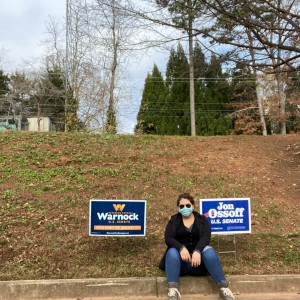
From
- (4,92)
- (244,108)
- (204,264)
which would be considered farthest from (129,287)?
(4,92)

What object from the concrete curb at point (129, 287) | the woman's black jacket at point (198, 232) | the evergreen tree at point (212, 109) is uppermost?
the evergreen tree at point (212, 109)

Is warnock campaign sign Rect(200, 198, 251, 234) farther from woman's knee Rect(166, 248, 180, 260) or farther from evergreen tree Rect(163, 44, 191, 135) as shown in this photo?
evergreen tree Rect(163, 44, 191, 135)

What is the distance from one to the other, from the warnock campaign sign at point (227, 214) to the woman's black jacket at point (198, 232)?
18.8 inches

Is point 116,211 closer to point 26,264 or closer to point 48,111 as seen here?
point 26,264

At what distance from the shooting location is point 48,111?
3716 centimetres

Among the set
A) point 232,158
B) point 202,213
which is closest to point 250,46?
point 232,158

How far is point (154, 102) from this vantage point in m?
27.8

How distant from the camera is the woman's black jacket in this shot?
464 cm

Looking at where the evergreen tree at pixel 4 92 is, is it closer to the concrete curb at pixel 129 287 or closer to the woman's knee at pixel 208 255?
the concrete curb at pixel 129 287

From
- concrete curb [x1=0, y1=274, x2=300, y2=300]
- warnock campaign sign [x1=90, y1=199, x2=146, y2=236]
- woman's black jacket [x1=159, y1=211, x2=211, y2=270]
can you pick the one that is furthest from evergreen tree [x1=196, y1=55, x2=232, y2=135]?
concrete curb [x1=0, y1=274, x2=300, y2=300]

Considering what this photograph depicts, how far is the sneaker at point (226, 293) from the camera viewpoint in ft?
14.3

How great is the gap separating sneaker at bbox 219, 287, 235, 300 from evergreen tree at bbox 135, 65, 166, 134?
20.9 m

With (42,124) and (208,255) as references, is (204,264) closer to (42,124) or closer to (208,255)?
(208,255)

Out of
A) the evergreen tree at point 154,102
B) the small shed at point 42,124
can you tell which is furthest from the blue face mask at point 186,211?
the small shed at point 42,124
